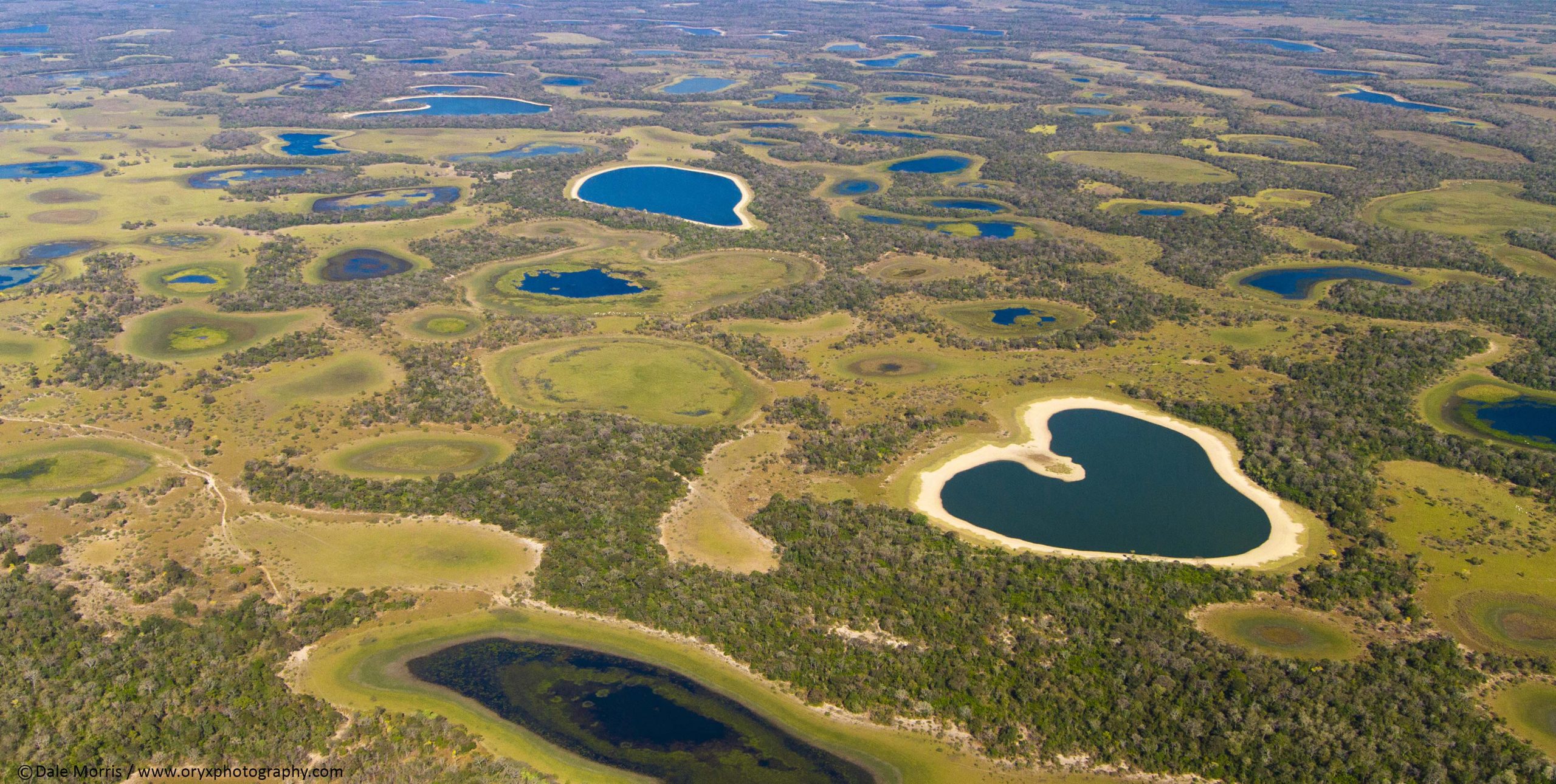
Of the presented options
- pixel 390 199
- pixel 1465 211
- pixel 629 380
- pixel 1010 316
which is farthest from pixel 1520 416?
pixel 390 199

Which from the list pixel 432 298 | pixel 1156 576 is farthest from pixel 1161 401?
pixel 432 298

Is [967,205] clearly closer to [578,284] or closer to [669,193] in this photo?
[669,193]

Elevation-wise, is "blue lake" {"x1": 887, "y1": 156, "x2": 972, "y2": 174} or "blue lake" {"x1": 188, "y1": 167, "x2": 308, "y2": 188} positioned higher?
"blue lake" {"x1": 887, "y1": 156, "x2": 972, "y2": 174}

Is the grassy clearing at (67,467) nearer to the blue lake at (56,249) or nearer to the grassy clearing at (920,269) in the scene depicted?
the blue lake at (56,249)

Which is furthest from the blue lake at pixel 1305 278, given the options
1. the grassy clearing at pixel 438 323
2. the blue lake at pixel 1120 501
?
the grassy clearing at pixel 438 323

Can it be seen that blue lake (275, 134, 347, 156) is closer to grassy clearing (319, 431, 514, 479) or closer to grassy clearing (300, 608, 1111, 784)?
grassy clearing (319, 431, 514, 479)

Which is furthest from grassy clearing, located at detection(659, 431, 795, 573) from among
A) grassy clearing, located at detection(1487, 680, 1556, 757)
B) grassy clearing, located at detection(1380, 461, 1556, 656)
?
grassy clearing, located at detection(1380, 461, 1556, 656)

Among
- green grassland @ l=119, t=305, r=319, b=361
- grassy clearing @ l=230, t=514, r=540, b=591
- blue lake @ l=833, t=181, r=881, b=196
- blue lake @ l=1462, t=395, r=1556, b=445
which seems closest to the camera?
grassy clearing @ l=230, t=514, r=540, b=591

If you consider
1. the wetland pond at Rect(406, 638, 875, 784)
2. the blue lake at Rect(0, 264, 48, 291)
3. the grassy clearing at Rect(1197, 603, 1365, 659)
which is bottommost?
the wetland pond at Rect(406, 638, 875, 784)
